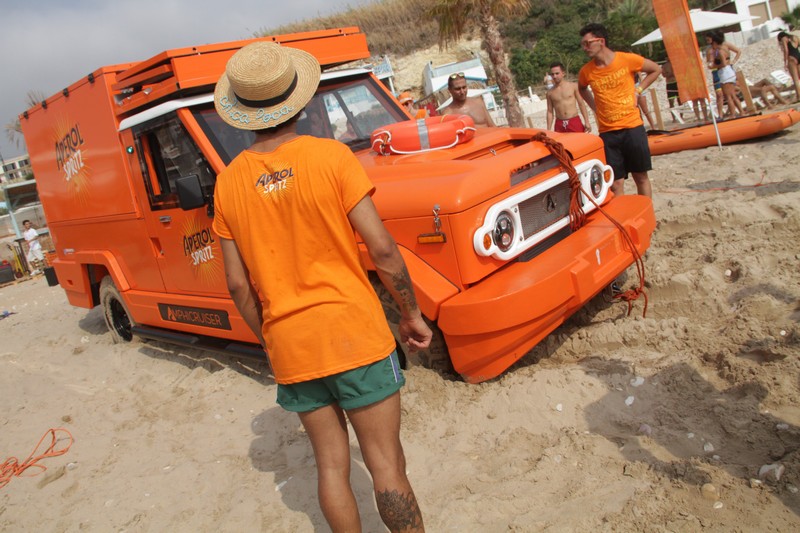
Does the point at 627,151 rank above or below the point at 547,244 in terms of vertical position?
above

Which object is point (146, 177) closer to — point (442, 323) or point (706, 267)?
point (442, 323)

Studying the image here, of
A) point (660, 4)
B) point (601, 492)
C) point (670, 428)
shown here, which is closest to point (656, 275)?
point (670, 428)

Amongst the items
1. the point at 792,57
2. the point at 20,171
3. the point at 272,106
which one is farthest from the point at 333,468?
the point at 20,171

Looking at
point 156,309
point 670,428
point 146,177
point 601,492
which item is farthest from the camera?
point 156,309

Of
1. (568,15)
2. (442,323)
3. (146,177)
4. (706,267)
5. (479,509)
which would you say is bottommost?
(479,509)

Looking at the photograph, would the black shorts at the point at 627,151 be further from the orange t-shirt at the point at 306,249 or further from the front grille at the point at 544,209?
the orange t-shirt at the point at 306,249

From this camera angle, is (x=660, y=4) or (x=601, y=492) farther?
(x=660, y=4)

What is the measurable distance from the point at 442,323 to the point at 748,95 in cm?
1270

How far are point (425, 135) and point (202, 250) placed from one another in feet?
6.06

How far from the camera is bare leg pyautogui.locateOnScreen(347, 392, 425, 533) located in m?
2.40

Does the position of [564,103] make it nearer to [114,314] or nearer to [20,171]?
[114,314]

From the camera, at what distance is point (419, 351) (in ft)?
13.2

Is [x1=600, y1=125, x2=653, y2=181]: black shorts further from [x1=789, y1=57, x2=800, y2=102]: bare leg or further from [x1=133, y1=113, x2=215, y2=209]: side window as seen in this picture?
[x1=789, y1=57, x2=800, y2=102]: bare leg

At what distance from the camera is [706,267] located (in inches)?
191
